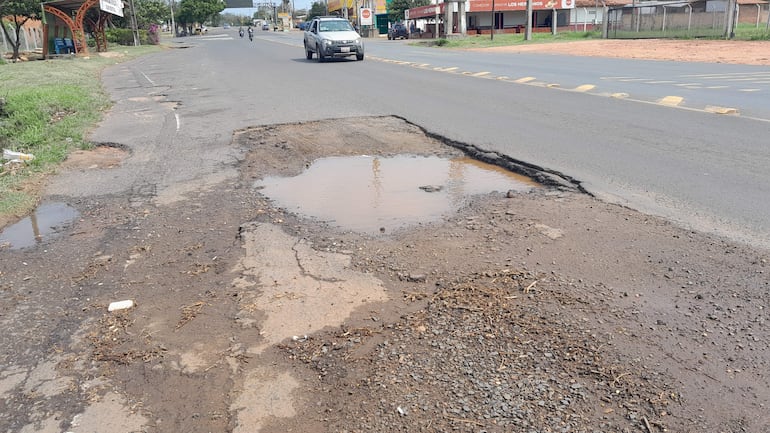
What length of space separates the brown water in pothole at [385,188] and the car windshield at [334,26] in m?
18.9

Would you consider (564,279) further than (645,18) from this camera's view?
→ No

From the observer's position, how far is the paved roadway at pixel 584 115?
6.21 m

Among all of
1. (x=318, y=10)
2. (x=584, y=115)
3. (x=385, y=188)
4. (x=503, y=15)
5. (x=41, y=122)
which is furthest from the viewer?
(x=318, y=10)

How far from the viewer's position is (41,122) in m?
11.9

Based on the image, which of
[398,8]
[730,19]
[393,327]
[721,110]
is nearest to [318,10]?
[398,8]

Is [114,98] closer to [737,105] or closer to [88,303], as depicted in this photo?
[88,303]

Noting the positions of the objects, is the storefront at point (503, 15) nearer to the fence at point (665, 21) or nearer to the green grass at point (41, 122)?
the fence at point (665, 21)

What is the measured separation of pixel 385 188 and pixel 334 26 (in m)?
20.8

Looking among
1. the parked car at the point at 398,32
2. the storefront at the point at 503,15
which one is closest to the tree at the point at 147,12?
the parked car at the point at 398,32

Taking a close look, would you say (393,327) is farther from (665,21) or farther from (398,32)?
(398,32)

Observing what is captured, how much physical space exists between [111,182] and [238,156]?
1.76 m

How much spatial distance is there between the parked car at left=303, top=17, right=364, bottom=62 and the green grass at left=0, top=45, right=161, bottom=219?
9.08 meters

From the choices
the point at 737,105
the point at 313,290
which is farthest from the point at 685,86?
the point at 313,290

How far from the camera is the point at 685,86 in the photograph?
14.0 m
